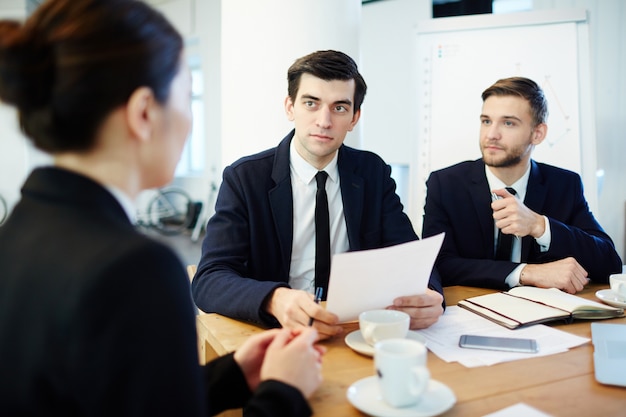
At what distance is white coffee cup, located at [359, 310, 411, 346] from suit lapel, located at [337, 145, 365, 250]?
24.4 inches

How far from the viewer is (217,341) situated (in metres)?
1.15

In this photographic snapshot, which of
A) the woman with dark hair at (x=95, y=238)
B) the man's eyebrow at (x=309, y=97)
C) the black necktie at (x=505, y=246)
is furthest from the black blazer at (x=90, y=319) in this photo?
the black necktie at (x=505, y=246)

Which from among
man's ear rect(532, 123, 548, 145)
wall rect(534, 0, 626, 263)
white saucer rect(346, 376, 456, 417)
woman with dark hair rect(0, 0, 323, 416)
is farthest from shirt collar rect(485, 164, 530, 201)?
wall rect(534, 0, 626, 263)

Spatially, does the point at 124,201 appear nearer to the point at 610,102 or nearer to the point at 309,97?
the point at 309,97

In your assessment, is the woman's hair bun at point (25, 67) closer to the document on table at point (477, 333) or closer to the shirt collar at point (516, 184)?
the document on table at point (477, 333)

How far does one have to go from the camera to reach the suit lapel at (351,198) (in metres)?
1.70

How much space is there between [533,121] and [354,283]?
1.43 meters

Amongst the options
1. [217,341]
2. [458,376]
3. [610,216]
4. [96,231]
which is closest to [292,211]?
[217,341]

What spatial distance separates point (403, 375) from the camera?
0.77 meters

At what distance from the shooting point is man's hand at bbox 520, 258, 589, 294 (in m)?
1.56

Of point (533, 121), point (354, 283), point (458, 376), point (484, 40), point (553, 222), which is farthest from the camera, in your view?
point (484, 40)

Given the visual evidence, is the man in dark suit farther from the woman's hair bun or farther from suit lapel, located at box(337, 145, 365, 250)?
the woman's hair bun

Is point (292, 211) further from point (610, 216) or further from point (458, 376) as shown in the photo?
point (610, 216)

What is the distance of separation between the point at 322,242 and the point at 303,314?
1.87 ft
